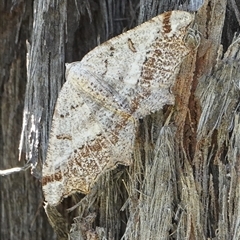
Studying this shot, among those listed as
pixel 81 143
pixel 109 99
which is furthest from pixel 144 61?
pixel 81 143

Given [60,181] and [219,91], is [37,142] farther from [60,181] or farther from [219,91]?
[219,91]

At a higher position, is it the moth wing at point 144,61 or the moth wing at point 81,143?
the moth wing at point 144,61

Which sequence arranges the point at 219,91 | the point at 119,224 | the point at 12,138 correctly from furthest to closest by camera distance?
the point at 12,138 → the point at 119,224 → the point at 219,91

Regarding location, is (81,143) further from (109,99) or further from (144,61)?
(144,61)

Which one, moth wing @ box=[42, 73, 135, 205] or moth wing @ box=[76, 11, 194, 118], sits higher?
moth wing @ box=[76, 11, 194, 118]

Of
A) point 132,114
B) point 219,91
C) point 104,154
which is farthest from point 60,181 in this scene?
point 219,91
